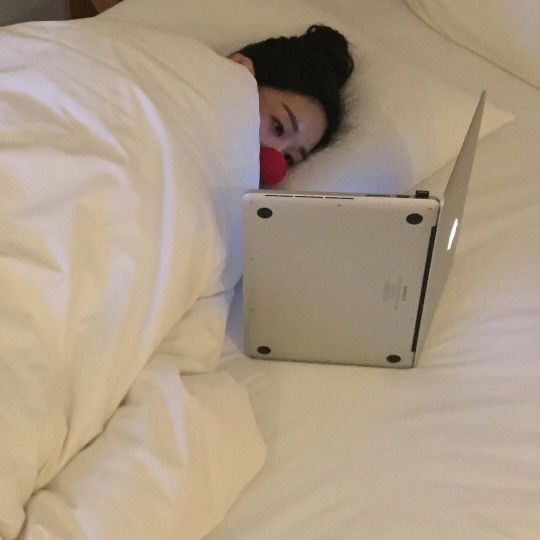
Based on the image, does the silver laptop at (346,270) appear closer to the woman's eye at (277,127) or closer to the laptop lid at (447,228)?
the laptop lid at (447,228)

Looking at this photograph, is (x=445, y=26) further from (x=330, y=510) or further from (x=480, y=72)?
(x=330, y=510)

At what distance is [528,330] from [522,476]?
0.25 metres

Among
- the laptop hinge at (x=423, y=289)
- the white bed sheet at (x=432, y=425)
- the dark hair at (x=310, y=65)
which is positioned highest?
the dark hair at (x=310, y=65)

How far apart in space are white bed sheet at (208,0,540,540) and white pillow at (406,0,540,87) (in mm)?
397

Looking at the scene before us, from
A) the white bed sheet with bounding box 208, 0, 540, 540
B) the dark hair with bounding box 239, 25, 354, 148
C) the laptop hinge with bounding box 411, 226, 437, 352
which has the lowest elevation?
the white bed sheet with bounding box 208, 0, 540, 540

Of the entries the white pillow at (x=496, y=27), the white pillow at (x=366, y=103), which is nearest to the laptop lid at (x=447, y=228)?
the white pillow at (x=366, y=103)

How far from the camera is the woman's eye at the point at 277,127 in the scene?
1278mm

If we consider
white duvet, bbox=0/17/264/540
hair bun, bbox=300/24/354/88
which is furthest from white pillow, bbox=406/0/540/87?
white duvet, bbox=0/17/264/540

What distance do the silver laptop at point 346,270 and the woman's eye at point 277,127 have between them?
33 cm

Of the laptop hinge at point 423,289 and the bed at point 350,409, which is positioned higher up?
the laptop hinge at point 423,289

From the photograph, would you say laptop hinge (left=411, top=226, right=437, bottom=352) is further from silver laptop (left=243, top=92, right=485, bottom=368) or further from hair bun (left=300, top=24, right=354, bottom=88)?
hair bun (left=300, top=24, right=354, bottom=88)

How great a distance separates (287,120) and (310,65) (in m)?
0.12

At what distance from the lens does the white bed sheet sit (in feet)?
2.96

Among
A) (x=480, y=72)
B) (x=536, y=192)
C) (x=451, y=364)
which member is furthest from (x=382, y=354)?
(x=480, y=72)
